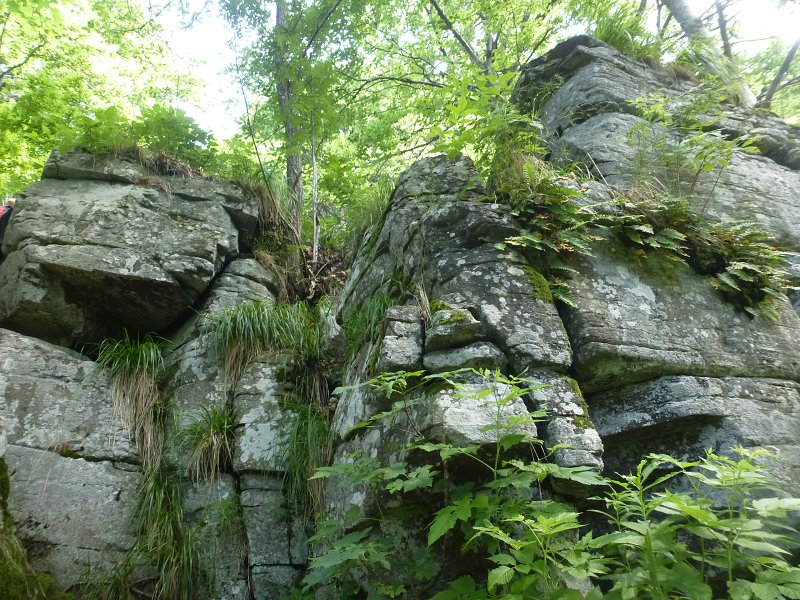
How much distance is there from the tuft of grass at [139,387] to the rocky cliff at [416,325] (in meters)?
0.08

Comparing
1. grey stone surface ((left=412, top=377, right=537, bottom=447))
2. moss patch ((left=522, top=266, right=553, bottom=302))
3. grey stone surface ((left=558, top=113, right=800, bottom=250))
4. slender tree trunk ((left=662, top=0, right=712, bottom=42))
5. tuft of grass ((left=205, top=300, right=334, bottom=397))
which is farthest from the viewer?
slender tree trunk ((left=662, top=0, right=712, bottom=42))

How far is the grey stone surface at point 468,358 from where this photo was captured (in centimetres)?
314

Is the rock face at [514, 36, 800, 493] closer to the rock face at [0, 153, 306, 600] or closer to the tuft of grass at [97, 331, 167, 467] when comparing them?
the rock face at [0, 153, 306, 600]

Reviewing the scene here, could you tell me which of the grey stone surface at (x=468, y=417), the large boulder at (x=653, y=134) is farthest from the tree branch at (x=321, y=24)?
the grey stone surface at (x=468, y=417)

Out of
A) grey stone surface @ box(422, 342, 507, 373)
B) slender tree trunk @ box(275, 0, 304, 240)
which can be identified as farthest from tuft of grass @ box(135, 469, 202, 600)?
slender tree trunk @ box(275, 0, 304, 240)

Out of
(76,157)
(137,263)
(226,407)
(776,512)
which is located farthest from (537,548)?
(76,157)

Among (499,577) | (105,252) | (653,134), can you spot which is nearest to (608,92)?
(653,134)

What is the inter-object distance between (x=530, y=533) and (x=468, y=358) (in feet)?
3.68

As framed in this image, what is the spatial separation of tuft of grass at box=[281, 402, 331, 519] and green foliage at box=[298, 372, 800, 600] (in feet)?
2.48

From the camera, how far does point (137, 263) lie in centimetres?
547

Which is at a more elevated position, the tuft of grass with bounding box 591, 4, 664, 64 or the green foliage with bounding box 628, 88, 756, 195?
the tuft of grass with bounding box 591, 4, 664, 64

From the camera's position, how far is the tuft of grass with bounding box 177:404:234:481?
4391 millimetres

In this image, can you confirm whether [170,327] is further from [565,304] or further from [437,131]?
[565,304]

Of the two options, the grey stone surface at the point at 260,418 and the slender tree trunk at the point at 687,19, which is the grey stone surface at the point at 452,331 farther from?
the slender tree trunk at the point at 687,19
